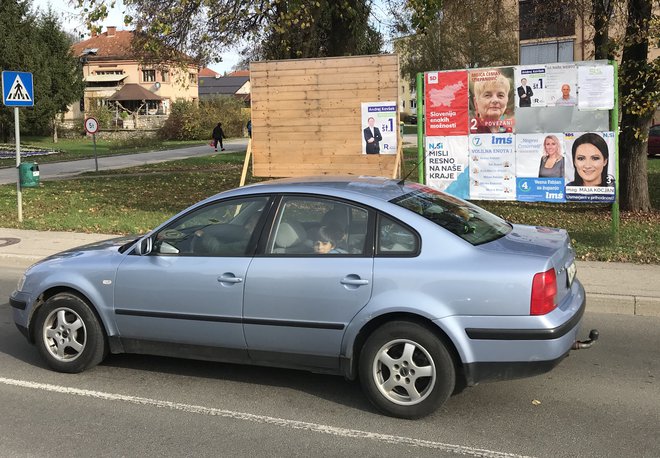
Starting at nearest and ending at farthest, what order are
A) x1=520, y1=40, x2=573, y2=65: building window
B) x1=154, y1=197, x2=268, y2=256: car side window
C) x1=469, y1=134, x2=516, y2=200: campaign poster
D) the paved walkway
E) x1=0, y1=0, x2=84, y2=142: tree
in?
x1=154, y1=197, x2=268, y2=256: car side window
x1=469, y1=134, x2=516, y2=200: campaign poster
the paved walkway
x1=0, y1=0, x2=84, y2=142: tree
x1=520, y1=40, x2=573, y2=65: building window

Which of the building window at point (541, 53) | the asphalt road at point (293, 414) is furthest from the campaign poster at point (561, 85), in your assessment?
the building window at point (541, 53)

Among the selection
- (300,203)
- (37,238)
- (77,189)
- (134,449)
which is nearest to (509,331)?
(300,203)

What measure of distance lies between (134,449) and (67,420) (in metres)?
0.71

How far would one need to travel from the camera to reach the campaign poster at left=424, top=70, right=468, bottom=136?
10031 millimetres

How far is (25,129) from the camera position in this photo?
45.9 m

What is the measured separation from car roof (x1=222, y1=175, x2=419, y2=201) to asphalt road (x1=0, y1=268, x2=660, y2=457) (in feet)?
4.81

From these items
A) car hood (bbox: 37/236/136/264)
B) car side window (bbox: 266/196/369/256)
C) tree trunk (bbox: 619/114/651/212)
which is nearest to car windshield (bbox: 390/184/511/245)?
car side window (bbox: 266/196/369/256)

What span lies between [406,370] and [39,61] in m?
45.2

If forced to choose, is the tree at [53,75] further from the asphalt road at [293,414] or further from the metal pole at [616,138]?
the asphalt road at [293,414]

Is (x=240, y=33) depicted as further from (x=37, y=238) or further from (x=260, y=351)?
(x=260, y=351)

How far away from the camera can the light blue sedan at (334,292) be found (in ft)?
13.5

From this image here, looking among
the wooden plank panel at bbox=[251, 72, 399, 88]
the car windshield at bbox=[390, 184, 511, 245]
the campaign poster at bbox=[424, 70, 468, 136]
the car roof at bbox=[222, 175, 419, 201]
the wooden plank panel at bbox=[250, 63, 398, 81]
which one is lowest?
the car windshield at bbox=[390, 184, 511, 245]

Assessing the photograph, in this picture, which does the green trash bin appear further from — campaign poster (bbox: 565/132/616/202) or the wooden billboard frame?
campaign poster (bbox: 565/132/616/202)

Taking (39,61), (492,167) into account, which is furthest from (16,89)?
(39,61)
